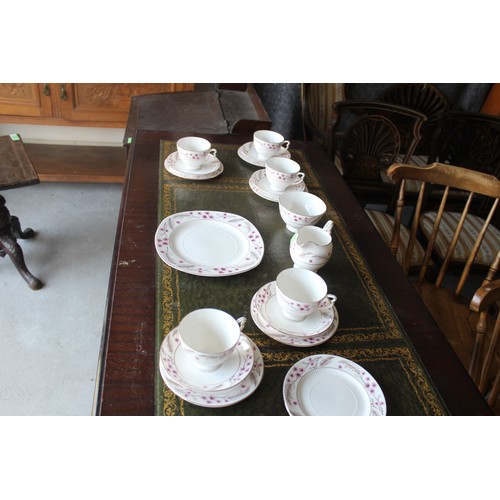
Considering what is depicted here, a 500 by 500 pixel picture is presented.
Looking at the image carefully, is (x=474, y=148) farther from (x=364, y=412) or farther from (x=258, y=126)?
(x=364, y=412)

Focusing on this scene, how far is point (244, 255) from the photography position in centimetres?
108

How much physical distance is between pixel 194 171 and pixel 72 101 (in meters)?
1.34

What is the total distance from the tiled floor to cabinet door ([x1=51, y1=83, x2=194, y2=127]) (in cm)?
44

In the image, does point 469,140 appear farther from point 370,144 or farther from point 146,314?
point 146,314

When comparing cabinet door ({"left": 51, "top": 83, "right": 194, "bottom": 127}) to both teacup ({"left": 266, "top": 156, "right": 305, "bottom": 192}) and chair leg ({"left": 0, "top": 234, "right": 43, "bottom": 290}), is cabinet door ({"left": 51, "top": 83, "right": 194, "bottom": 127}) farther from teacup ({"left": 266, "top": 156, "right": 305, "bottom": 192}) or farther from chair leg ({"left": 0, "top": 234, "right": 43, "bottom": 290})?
teacup ({"left": 266, "top": 156, "right": 305, "bottom": 192})

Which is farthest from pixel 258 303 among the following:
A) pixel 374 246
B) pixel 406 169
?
pixel 406 169

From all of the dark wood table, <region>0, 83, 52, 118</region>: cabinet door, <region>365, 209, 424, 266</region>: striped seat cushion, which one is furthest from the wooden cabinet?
<region>365, 209, 424, 266</region>: striped seat cushion

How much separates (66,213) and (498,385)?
216 cm

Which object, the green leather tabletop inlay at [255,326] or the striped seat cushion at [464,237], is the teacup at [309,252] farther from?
the striped seat cushion at [464,237]

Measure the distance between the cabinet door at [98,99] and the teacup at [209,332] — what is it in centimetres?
182

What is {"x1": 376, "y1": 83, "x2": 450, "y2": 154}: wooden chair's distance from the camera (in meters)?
2.61

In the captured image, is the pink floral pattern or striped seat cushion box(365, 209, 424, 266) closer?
the pink floral pattern

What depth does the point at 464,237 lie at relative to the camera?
1.76 metres

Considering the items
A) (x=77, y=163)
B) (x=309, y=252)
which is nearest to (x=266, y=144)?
(x=309, y=252)
